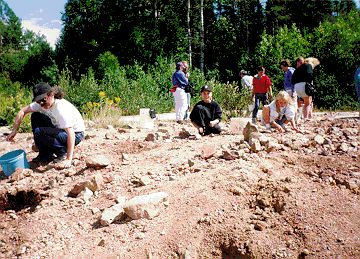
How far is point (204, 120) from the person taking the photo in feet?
18.1

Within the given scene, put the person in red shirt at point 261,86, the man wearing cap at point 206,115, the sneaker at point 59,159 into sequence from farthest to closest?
the person in red shirt at point 261,86, the man wearing cap at point 206,115, the sneaker at point 59,159

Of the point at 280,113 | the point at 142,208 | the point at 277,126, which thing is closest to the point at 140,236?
the point at 142,208

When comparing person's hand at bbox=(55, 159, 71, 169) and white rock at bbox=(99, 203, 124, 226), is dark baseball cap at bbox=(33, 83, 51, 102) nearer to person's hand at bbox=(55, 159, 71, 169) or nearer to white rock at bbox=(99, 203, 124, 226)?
person's hand at bbox=(55, 159, 71, 169)

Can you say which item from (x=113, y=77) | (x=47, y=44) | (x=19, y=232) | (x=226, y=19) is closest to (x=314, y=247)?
(x=19, y=232)

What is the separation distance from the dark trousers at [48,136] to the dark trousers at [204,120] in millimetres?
1831

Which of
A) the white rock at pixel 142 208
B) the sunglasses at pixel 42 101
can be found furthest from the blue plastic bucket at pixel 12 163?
the white rock at pixel 142 208

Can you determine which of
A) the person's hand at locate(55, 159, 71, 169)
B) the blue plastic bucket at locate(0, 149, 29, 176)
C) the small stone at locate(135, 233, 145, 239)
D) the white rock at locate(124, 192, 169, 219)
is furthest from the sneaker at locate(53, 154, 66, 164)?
the small stone at locate(135, 233, 145, 239)

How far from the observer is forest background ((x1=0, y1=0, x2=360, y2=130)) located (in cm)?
1164

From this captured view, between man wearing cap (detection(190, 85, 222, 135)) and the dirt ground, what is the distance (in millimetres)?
974

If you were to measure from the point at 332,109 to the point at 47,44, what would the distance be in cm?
1817

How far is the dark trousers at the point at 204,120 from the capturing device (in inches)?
216

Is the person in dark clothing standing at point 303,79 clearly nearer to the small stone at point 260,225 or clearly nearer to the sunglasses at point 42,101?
the small stone at point 260,225

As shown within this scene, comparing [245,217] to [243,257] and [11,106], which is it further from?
[11,106]

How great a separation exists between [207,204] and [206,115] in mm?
2676
